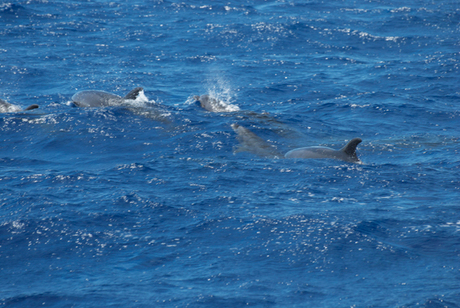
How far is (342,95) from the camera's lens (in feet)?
77.4

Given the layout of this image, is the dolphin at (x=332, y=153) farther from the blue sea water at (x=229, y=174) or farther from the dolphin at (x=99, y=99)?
the dolphin at (x=99, y=99)

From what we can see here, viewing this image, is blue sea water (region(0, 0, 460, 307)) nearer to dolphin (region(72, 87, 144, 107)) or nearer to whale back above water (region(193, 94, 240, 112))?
whale back above water (region(193, 94, 240, 112))

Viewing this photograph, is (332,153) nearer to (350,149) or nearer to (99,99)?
(350,149)

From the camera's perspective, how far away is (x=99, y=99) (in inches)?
799

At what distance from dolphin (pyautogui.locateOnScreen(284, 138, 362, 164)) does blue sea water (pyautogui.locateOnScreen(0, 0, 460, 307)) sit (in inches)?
15.8

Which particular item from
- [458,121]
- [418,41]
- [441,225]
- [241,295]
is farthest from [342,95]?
[241,295]

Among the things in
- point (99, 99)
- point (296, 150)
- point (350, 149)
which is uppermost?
point (99, 99)

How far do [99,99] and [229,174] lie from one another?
796cm

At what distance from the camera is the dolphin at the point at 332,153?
15273mm

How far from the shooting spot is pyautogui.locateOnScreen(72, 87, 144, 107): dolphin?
20.1 metres

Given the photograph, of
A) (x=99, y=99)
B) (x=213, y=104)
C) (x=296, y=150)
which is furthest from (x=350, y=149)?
(x=99, y=99)

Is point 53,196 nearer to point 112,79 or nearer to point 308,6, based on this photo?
point 112,79

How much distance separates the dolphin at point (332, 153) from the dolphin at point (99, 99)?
7.13m

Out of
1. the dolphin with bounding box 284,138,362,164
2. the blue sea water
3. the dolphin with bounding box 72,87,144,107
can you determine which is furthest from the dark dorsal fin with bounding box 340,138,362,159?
the dolphin with bounding box 72,87,144,107
